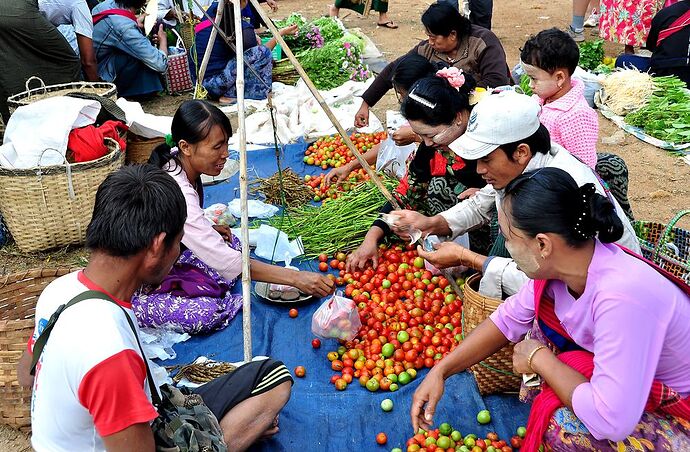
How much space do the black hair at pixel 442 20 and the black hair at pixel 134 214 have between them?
3.01m

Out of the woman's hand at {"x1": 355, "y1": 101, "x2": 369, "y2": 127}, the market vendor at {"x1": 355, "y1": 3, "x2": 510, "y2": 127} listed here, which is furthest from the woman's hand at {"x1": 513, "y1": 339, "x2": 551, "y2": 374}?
the woman's hand at {"x1": 355, "y1": 101, "x2": 369, "y2": 127}

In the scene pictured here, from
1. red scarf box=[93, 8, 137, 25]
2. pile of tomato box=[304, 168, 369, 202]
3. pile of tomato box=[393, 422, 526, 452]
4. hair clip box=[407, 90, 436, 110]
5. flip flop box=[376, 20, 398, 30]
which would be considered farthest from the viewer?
flip flop box=[376, 20, 398, 30]

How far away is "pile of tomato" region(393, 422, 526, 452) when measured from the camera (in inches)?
106

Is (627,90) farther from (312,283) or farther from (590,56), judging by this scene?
(312,283)

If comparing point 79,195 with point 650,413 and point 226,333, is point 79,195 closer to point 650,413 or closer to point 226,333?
point 226,333

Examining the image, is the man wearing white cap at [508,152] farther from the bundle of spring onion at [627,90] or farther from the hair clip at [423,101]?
the bundle of spring onion at [627,90]

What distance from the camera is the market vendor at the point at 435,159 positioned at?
3338mm

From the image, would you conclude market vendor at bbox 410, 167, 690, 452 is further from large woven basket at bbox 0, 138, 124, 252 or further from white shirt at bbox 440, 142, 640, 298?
large woven basket at bbox 0, 138, 124, 252

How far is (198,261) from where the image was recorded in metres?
3.69

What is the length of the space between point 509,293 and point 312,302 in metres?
1.34

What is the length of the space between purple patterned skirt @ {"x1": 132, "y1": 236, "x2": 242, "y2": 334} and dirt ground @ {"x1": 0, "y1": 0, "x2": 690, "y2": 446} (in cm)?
86

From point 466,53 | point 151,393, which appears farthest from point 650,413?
point 466,53

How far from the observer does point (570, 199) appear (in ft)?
6.57

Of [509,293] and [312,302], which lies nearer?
[509,293]
